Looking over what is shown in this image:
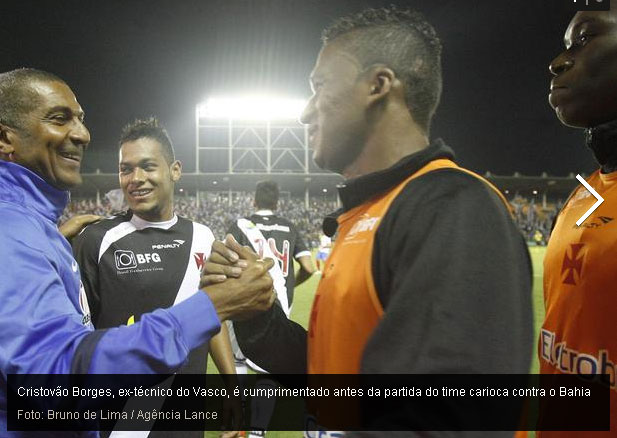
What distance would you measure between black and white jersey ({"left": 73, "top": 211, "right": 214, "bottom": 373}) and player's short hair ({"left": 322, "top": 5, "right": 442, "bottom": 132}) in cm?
220

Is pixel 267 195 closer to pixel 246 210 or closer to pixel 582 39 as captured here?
pixel 582 39

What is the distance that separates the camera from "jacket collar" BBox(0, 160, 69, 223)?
6.72 ft

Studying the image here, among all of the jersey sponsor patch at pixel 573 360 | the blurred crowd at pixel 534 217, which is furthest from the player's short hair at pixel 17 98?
the blurred crowd at pixel 534 217

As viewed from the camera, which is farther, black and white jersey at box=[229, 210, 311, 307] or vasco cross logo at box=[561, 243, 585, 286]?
black and white jersey at box=[229, 210, 311, 307]

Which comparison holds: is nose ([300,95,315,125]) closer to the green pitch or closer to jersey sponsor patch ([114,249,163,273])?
jersey sponsor patch ([114,249,163,273])

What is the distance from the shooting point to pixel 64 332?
1652mm

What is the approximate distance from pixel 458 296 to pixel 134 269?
2.54 meters

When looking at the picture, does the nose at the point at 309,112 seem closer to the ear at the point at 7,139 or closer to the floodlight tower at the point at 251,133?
the ear at the point at 7,139

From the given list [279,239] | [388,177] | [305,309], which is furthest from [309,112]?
[305,309]

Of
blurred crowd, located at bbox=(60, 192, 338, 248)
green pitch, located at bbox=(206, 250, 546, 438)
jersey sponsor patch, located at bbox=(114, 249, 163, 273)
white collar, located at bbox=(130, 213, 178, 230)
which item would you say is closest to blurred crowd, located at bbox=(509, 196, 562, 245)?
blurred crowd, located at bbox=(60, 192, 338, 248)

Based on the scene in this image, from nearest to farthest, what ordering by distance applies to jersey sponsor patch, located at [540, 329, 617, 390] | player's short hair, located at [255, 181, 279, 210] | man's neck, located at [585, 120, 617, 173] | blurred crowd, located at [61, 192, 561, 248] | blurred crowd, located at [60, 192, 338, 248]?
jersey sponsor patch, located at [540, 329, 617, 390] < man's neck, located at [585, 120, 617, 173] < player's short hair, located at [255, 181, 279, 210] < blurred crowd, located at [61, 192, 561, 248] < blurred crowd, located at [60, 192, 338, 248]

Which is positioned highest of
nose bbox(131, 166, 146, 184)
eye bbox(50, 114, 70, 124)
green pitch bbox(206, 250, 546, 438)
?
eye bbox(50, 114, 70, 124)

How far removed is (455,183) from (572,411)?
54.1 inches
